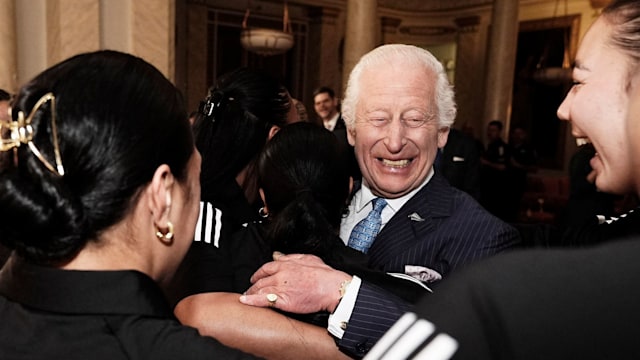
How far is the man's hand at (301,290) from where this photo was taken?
1.18 meters

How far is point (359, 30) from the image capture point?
780cm

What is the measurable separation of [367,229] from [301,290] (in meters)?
0.54

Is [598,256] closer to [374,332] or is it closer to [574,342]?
[574,342]

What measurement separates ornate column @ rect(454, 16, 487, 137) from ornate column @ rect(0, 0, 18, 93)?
993 centimetres

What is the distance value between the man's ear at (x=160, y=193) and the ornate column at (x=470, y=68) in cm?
1172

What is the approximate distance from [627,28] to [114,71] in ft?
2.88

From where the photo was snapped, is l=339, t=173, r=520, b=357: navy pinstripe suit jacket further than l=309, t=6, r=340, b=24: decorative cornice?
No

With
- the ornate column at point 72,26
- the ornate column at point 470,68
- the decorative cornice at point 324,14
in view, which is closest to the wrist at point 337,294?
the ornate column at point 72,26

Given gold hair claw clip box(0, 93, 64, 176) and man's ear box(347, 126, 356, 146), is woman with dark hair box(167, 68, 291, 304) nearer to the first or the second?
man's ear box(347, 126, 356, 146)

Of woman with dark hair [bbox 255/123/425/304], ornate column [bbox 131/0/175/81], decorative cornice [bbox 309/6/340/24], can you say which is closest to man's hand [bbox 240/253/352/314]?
woman with dark hair [bbox 255/123/425/304]

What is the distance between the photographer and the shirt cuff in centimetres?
117

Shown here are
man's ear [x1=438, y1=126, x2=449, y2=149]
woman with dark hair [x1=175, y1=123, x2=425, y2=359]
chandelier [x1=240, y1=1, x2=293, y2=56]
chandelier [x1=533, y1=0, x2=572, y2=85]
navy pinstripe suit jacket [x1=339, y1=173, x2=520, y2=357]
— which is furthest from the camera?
chandelier [x1=533, y1=0, x2=572, y2=85]

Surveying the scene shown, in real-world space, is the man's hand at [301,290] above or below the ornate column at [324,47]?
below

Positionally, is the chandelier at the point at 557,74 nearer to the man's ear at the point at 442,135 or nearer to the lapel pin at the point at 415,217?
the man's ear at the point at 442,135
